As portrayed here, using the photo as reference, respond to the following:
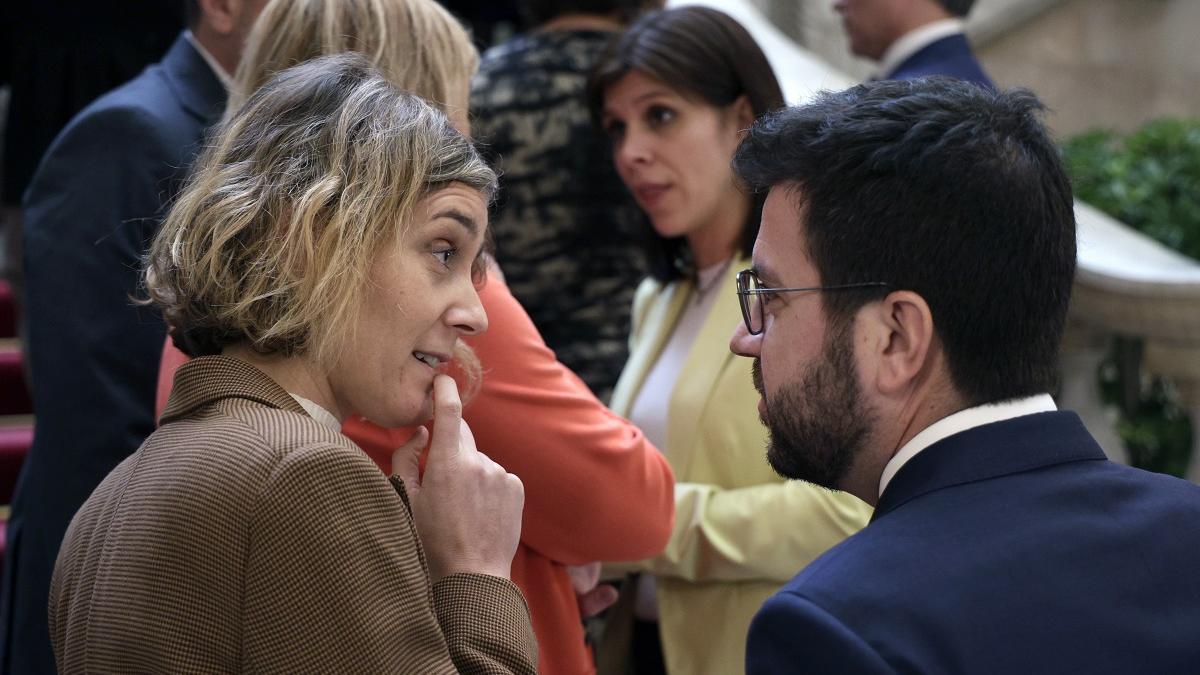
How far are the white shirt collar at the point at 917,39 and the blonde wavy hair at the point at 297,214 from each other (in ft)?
A: 8.38

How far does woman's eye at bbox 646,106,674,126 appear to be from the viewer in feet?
9.81

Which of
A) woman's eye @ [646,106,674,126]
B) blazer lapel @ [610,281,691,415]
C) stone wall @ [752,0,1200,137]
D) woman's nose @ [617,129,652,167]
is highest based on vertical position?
woman's eye @ [646,106,674,126]

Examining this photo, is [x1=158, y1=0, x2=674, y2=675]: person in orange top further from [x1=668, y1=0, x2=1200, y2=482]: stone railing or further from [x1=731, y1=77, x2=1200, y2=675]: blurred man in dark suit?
[x1=668, y1=0, x2=1200, y2=482]: stone railing

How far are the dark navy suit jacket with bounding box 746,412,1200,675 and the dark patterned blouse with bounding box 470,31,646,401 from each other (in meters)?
1.70

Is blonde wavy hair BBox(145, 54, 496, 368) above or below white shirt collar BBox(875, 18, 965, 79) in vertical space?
above

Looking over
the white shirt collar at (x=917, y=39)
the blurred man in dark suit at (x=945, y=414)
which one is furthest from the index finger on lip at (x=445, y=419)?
the white shirt collar at (x=917, y=39)

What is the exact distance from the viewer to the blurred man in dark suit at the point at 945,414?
1471 mm

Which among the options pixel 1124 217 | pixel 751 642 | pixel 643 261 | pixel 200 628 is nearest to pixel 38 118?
pixel 643 261

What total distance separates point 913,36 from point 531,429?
2.49m

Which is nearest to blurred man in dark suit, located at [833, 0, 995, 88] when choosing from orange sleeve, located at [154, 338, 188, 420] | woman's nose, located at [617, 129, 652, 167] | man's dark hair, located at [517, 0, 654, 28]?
man's dark hair, located at [517, 0, 654, 28]

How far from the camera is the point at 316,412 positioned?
168 cm

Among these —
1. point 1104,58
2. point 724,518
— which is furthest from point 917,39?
point 1104,58

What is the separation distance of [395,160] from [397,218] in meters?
0.08

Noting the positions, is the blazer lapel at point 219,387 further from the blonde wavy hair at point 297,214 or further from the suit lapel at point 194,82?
the suit lapel at point 194,82
